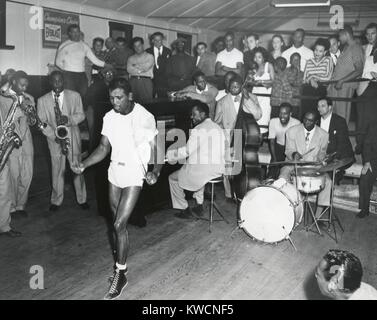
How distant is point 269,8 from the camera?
1410 centimetres

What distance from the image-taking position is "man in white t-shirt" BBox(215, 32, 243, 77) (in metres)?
9.27

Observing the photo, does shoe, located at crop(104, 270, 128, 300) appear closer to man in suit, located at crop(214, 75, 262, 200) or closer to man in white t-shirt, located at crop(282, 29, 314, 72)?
man in suit, located at crop(214, 75, 262, 200)

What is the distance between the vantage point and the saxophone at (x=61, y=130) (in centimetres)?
585

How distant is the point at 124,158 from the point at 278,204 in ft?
6.73

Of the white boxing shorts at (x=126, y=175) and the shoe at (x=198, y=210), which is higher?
the white boxing shorts at (x=126, y=175)

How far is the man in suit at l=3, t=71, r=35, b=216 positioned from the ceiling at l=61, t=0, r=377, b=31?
4771 mm

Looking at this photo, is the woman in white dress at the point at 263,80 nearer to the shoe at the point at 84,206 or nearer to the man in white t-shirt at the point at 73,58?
the man in white t-shirt at the point at 73,58

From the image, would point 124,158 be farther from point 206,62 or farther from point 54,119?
point 206,62

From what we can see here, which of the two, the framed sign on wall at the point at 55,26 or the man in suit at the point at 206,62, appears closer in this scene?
the framed sign on wall at the point at 55,26

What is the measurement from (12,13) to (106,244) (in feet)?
18.5

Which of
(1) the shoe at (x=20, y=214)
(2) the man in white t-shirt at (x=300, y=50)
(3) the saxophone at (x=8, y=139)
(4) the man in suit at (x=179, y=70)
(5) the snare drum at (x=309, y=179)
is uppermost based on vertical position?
(2) the man in white t-shirt at (x=300, y=50)

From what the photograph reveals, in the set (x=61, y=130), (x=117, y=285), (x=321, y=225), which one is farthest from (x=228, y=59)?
(x=117, y=285)

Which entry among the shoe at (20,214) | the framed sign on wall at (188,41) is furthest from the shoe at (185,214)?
the framed sign on wall at (188,41)

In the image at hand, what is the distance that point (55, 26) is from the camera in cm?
945
